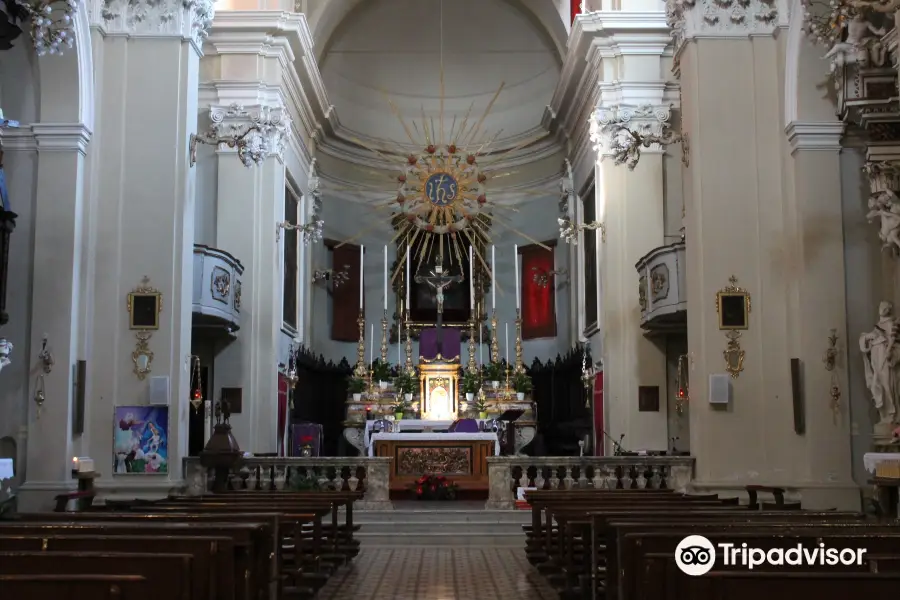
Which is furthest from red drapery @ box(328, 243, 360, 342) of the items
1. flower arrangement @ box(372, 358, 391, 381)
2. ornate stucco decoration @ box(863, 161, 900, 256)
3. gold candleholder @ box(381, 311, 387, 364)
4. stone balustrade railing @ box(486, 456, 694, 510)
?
ornate stucco decoration @ box(863, 161, 900, 256)

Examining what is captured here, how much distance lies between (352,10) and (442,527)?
45.5 feet

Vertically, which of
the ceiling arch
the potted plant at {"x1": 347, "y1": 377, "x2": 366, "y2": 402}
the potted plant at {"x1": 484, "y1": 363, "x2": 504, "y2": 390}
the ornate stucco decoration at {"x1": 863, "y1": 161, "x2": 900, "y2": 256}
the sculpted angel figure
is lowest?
the potted plant at {"x1": 347, "y1": 377, "x2": 366, "y2": 402}

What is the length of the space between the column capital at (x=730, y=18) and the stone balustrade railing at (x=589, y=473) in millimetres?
4703

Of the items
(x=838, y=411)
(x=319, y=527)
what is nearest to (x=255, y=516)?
(x=319, y=527)

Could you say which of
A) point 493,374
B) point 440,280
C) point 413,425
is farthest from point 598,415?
point 440,280

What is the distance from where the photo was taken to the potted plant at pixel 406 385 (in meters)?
19.3

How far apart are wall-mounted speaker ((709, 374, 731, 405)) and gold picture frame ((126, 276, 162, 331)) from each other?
5890 mm

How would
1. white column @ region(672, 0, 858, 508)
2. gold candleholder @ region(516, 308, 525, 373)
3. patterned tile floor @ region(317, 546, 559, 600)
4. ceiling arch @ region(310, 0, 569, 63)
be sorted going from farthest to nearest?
ceiling arch @ region(310, 0, 569, 63) < gold candleholder @ region(516, 308, 525, 373) < white column @ region(672, 0, 858, 508) < patterned tile floor @ region(317, 546, 559, 600)

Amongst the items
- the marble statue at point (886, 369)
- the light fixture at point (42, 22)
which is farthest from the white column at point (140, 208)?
the marble statue at point (886, 369)

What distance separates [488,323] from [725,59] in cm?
1114

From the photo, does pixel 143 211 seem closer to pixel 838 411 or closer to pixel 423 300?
pixel 838 411

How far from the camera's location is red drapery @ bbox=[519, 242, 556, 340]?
22141 mm

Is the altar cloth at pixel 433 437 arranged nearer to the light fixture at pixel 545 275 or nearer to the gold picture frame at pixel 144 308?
the gold picture frame at pixel 144 308

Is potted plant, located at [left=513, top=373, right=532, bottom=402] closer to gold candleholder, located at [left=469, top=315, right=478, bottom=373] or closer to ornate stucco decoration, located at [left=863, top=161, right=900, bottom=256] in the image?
gold candleholder, located at [left=469, top=315, right=478, bottom=373]
